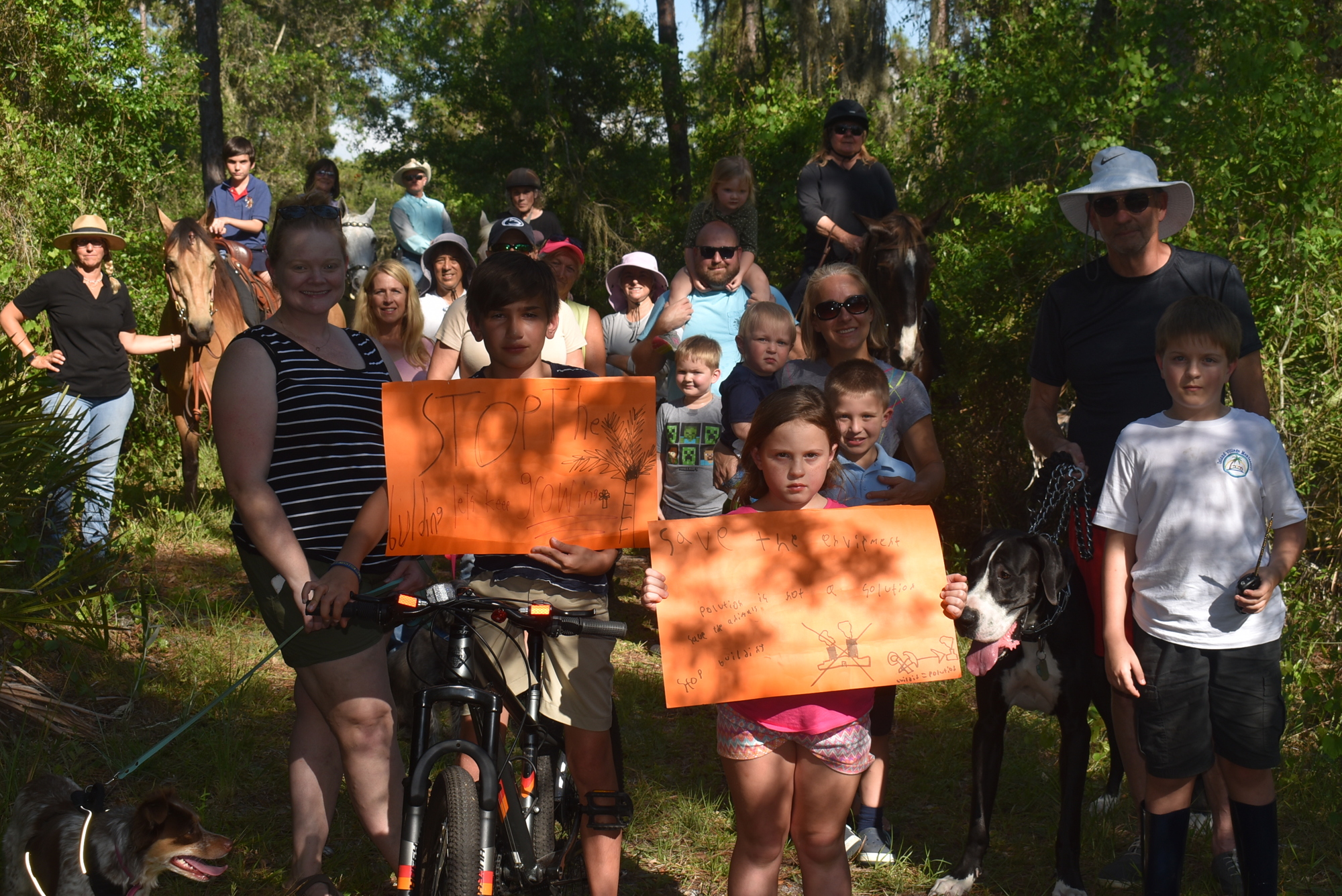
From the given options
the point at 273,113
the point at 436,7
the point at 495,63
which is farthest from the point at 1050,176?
the point at 273,113

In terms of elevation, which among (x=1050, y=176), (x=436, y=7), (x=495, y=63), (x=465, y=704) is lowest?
(x=465, y=704)

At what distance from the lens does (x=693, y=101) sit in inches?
790

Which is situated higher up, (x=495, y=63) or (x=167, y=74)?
(x=495, y=63)

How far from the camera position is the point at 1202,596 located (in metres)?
3.46

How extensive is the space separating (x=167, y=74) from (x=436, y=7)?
30.0 feet

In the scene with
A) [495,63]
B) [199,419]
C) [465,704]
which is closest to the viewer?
[465,704]

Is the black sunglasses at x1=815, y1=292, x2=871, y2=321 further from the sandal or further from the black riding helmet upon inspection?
the black riding helmet

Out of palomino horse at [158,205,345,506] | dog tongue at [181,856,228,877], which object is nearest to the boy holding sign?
dog tongue at [181,856,228,877]

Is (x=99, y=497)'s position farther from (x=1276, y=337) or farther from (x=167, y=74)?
(x=167, y=74)

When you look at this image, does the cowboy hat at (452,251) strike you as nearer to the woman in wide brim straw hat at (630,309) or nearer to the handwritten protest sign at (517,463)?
the woman in wide brim straw hat at (630,309)

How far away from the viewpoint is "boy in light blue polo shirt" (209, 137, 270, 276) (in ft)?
38.4

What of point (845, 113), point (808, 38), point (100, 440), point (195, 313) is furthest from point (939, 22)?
point (100, 440)

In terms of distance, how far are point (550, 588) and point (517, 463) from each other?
1.36ft

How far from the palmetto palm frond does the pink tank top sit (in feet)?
2.39
